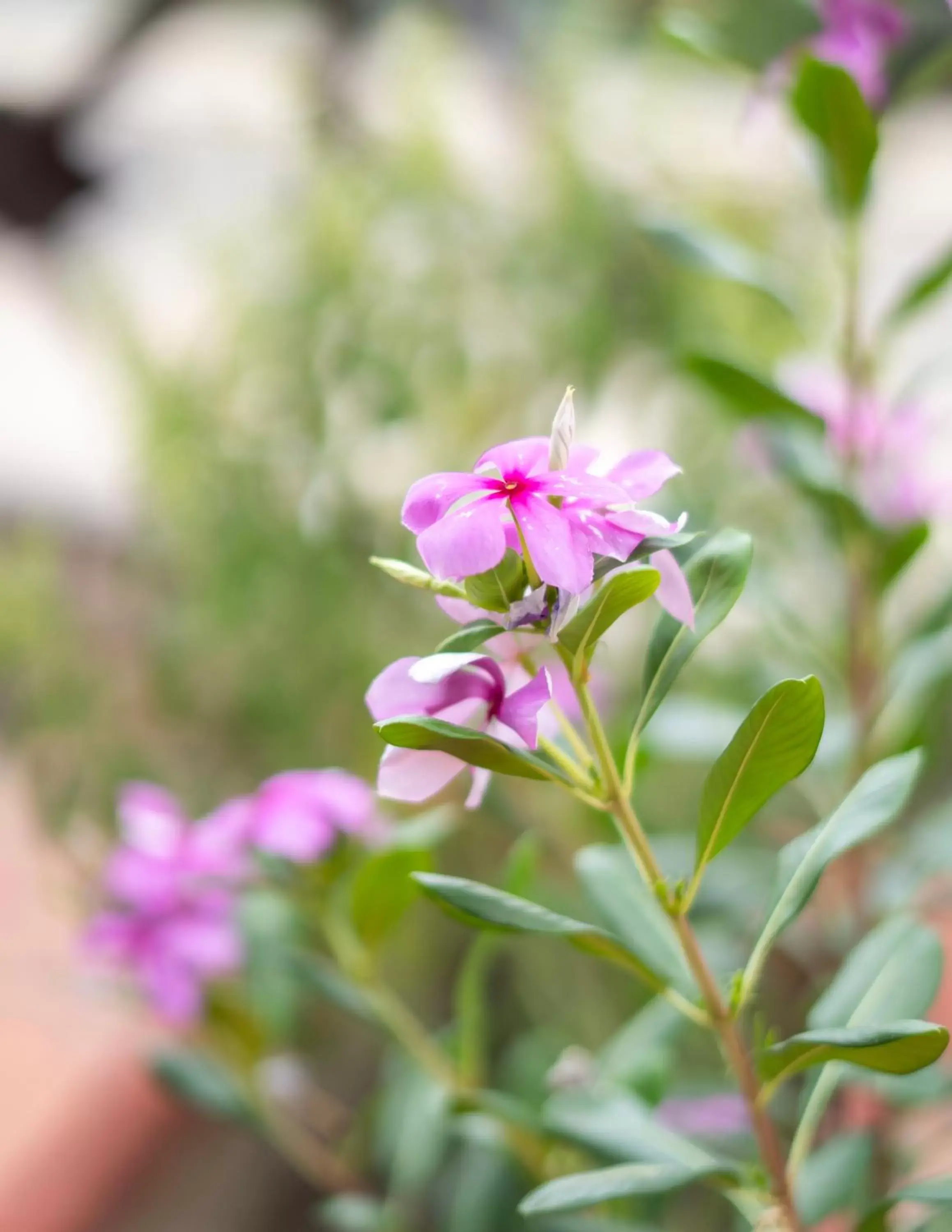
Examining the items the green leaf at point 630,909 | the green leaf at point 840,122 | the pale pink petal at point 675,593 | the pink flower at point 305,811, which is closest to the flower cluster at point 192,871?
the pink flower at point 305,811

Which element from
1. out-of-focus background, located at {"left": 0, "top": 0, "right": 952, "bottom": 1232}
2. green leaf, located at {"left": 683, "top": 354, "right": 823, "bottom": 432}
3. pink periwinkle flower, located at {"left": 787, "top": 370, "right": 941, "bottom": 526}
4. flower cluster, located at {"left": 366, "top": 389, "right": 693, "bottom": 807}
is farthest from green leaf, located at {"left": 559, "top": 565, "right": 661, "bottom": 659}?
out-of-focus background, located at {"left": 0, "top": 0, "right": 952, "bottom": 1232}

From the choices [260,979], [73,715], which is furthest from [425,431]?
[260,979]

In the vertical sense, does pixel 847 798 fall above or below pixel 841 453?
below

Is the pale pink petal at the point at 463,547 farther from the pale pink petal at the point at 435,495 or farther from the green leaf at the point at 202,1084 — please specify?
the green leaf at the point at 202,1084

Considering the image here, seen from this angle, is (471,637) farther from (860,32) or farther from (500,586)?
(860,32)

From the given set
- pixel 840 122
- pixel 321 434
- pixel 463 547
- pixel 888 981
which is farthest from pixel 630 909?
pixel 321 434

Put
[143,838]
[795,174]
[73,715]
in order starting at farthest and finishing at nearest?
[795,174]
[73,715]
[143,838]

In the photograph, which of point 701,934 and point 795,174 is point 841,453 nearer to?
point 701,934
